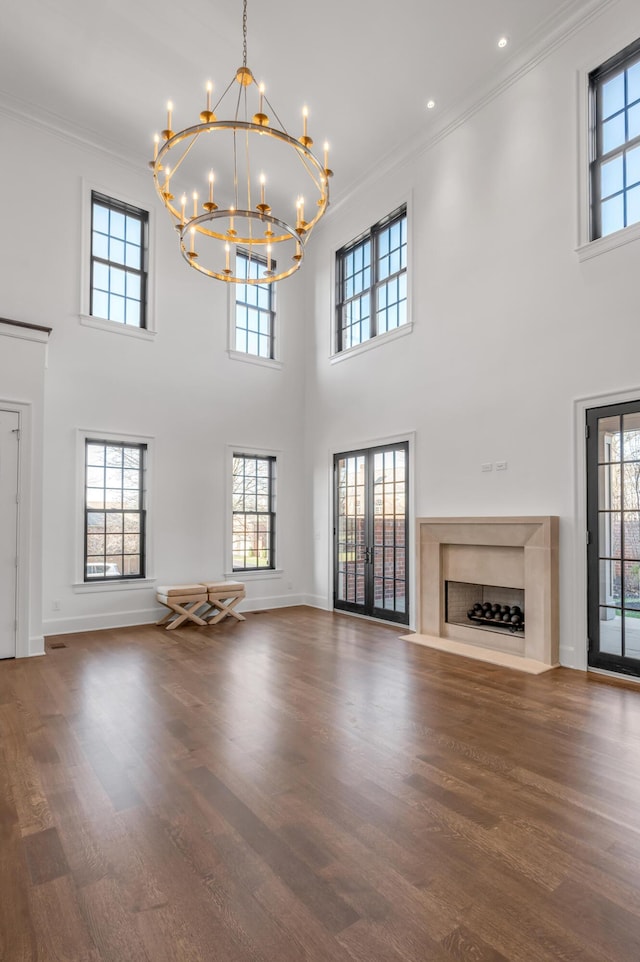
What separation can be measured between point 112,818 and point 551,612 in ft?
13.0

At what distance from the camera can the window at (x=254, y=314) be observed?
829cm

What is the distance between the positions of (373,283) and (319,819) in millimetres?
6753

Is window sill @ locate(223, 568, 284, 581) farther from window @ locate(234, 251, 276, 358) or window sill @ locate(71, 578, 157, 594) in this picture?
window @ locate(234, 251, 276, 358)

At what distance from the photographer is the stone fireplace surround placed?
5.02m

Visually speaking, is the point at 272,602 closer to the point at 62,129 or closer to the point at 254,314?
the point at 254,314

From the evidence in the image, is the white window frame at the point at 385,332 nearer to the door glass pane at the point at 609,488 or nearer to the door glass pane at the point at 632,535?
the door glass pane at the point at 609,488

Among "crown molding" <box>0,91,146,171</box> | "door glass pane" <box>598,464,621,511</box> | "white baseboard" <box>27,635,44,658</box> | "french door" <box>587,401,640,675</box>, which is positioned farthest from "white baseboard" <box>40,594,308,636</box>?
Answer: "crown molding" <box>0,91,146,171</box>

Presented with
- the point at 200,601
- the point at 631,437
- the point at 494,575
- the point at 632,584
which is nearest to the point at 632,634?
the point at 632,584

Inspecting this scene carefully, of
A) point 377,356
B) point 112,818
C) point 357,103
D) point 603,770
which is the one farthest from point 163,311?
point 603,770

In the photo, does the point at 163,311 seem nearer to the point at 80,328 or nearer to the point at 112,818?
the point at 80,328

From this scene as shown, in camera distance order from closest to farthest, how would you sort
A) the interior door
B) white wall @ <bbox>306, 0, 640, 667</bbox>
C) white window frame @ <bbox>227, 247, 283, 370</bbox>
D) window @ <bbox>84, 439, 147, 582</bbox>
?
white wall @ <bbox>306, 0, 640, 667</bbox>
the interior door
window @ <bbox>84, 439, 147, 582</bbox>
white window frame @ <bbox>227, 247, 283, 370</bbox>

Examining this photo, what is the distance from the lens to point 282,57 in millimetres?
5688

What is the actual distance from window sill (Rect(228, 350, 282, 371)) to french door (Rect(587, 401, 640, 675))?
4.88 meters

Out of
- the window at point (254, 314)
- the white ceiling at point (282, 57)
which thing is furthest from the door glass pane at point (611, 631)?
the window at point (254, 314)
